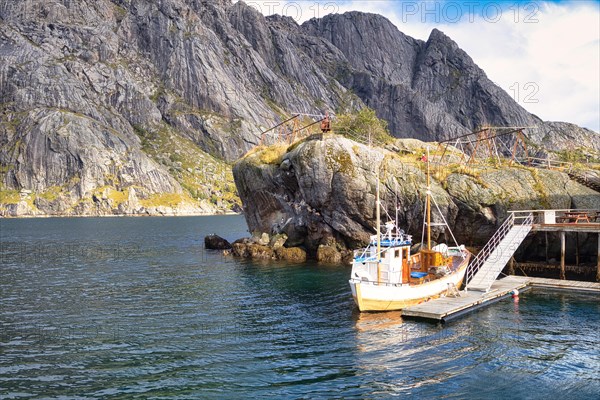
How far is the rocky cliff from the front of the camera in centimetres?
5875

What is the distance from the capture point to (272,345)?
29656 millimetres

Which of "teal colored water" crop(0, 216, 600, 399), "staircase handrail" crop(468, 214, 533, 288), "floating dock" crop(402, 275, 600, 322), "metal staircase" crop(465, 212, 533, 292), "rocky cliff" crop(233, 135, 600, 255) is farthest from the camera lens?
"rocky cliff" crop(233, 135, 600, 255)

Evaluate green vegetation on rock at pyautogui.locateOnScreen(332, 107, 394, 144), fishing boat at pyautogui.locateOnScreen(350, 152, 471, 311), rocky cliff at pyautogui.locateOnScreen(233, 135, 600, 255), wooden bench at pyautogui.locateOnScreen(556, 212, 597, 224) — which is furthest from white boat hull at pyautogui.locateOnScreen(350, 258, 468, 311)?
green vegetation on rock at pyautogui.locateOnScreen(332, 107, 394, 144)

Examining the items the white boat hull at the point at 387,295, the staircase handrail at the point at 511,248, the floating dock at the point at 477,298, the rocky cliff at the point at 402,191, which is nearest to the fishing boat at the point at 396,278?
the white boat hull at the point at 387,295

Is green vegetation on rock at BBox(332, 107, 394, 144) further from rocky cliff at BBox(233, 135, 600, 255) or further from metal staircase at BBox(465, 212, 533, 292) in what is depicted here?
metal staircase at BBox(465, 212, 533, 292)

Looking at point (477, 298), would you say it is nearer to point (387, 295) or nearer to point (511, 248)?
point (387, 295)

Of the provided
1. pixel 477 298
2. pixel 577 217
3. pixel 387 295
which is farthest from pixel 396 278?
pixel 577 217

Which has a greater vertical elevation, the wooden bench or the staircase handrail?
the wooden bench

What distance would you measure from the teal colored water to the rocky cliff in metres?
13.6

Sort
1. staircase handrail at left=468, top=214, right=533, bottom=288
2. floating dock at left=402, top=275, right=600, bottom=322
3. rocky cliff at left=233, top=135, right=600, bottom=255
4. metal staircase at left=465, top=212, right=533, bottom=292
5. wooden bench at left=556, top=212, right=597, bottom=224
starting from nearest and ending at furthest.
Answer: floating dock at left=402, top=275, right=600, bottom=322 < metal staircase at left=465, top=212, right=533, bottom=292 < staircase handrail at left=468, top=214, right=533, bottom=288 < wooden bench at left=556, top=212, right=597, bottom=224 < rocky cliff at left=233, top=135, right=600, bottom=255

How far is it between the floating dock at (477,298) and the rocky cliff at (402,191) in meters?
11.4

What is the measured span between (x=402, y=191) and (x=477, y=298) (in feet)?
79.6

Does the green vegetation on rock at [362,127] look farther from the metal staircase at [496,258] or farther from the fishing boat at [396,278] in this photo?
the fishing boat at [396,278]

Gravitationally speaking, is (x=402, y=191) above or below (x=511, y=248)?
above
